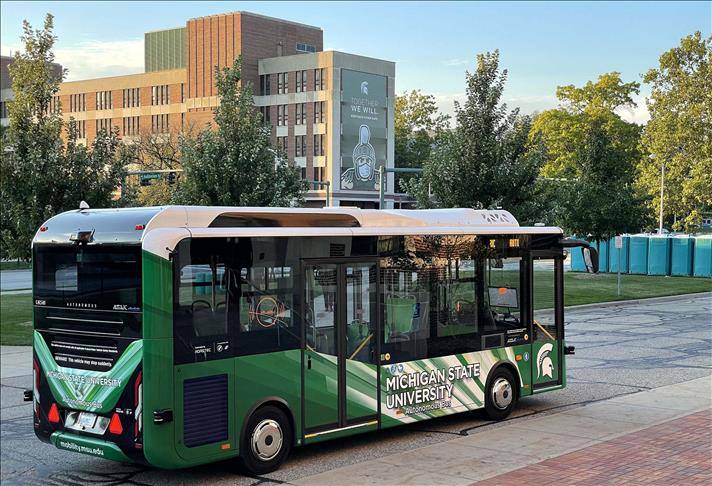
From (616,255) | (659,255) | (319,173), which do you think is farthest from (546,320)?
(319,173)

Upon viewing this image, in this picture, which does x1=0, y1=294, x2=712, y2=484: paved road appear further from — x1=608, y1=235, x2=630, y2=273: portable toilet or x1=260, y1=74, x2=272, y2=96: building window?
x1=260, y1=74, x2=272, y2=96: building window

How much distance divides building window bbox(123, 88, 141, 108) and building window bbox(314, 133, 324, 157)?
2423 centimetres

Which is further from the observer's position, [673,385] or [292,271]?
[673,385]

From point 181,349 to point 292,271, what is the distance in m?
1.64

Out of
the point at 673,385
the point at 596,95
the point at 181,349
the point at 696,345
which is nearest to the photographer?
the point at 181,349

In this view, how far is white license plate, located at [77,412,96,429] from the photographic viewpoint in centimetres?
913

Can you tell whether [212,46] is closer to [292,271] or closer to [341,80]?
[341,80]

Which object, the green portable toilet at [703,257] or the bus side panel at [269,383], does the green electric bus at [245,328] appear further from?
the green portable toilet at [703,257]

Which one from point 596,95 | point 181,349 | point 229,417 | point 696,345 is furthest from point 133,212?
point 596,95

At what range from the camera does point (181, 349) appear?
8.89 metres

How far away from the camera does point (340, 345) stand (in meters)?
10.4

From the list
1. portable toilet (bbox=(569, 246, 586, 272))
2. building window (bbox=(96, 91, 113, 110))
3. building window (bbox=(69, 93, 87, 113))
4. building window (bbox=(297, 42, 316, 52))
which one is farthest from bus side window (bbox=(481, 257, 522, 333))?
building window (bbox=(69, 93, 87, 113))

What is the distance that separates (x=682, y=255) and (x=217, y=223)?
43.4 m

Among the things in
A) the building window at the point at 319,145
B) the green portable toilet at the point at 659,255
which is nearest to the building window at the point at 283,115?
the building window at the point at 319,145
